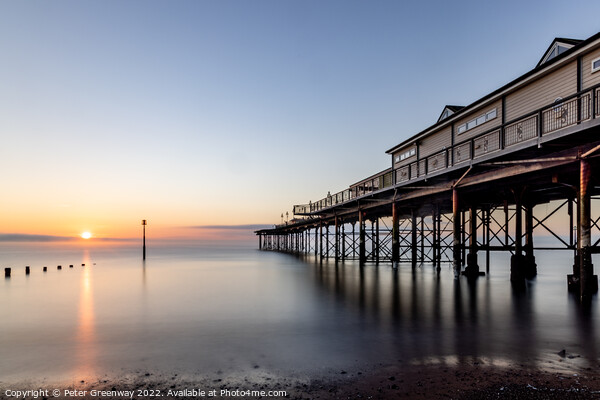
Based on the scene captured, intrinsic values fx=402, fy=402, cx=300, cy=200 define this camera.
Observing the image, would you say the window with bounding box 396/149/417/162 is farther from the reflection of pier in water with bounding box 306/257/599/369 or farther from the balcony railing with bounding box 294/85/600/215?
the reflection of pier in water with bounding box 306/257/599/369

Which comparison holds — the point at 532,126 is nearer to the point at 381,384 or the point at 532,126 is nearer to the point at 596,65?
the point at 596,65

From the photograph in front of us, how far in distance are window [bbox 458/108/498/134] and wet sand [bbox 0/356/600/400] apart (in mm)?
16098

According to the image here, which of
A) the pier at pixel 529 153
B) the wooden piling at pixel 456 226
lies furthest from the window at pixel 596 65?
the wooden piling at pixel 456 226

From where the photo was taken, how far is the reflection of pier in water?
8.61 metres

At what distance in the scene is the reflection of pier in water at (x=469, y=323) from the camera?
8609 millimetres

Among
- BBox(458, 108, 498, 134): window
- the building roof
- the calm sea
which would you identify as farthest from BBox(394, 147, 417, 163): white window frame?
the calm sea

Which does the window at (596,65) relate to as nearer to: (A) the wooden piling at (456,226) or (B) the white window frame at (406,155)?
(A) the wooden piling at (456,226)

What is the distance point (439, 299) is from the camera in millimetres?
16594

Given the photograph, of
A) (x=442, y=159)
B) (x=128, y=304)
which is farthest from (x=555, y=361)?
(x=442, y=159)

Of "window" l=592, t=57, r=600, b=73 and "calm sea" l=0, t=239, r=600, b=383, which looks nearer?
"calm sea" l=0, t=239, r=600, b=383

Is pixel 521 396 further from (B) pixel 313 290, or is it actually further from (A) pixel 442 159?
(A) pixel 442 159

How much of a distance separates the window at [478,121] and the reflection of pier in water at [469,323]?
29.0 feet

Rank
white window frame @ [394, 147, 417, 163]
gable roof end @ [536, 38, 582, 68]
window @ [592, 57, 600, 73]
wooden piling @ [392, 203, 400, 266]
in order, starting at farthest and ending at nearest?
white window frame @ [394, 147, 417, 163]
wooden piling @ [392, 203, 400, 266]
gable roof end @ [536, 38, 582, 68]
window @ [592, 57, 600, 73]

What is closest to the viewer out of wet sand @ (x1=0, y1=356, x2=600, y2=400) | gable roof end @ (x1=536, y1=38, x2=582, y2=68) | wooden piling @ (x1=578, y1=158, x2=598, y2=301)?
wet sand @ (x1=0, y1=356, x2=600, y2=400)
